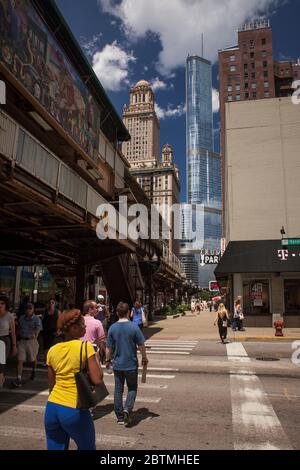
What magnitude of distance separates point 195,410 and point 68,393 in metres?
3.83

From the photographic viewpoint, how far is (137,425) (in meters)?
5.70

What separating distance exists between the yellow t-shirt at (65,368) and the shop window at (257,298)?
→ 21043 mm

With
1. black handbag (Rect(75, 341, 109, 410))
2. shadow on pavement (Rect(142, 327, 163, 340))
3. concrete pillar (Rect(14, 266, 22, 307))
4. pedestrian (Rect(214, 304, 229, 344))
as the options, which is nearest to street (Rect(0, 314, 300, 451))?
black handbag (Rect(75, 341, 109, 410))

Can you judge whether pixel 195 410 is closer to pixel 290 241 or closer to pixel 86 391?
pixel 86 391

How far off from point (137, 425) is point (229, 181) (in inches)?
842

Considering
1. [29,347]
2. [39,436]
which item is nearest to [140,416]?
[39,436]

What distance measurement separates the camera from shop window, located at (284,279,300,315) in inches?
888

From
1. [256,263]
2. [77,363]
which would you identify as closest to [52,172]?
[77,363]

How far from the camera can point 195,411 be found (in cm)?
642

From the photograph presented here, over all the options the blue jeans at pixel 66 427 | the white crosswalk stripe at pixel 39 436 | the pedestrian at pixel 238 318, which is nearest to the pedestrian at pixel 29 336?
the white crosswalk stripe at pixel 39 436

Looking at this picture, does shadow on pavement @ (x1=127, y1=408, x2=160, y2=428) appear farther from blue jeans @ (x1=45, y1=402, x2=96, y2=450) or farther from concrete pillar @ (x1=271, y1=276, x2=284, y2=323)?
concrete pillar @ (x1=271, y1=276, x2=284, y2=323)

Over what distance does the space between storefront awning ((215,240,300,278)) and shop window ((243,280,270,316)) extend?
5.70 feet

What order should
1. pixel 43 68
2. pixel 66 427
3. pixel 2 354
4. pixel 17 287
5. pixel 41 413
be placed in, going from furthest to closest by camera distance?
pixel 17 287
pixel 43 68
pixel 2 354
pixel 41 413
pixel 66 427

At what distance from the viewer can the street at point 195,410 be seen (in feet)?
16.5
